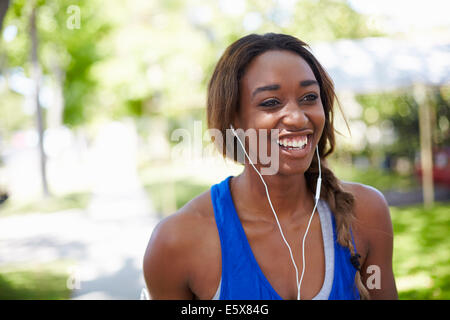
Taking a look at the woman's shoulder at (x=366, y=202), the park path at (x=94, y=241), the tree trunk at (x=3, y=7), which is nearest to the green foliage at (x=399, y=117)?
the park path at (x=94, y=241)

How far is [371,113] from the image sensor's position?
13.7 metres

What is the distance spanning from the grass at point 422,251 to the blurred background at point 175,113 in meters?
0.02

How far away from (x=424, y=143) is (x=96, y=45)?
9.34m

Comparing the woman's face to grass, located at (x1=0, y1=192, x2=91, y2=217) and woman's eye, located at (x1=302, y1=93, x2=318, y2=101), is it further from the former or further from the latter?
grass, located at (x1=0, y1=192, x2=91, y2=217)

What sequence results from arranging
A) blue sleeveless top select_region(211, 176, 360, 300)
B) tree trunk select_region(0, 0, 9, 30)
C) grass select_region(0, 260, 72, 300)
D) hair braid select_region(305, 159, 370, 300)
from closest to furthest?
blue sleeveless top select_region(211, 176, 360, 300) < hair braid select_region(305, 159, 370, 300) < tree trunk select_region(0, 0, 9, 30) < grass select_region(0, 260, 72, 300)

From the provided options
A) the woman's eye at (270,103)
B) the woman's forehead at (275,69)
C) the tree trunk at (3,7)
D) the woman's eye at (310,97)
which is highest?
the tree trunk at (3,7)

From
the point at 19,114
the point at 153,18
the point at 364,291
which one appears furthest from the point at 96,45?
the point at 19,114

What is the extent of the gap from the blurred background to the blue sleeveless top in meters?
0.41

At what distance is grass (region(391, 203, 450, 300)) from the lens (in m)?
3.50

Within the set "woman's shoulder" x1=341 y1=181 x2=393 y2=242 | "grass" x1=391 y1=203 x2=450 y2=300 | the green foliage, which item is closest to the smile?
"woman's shoulder" x1=341 y1=181 x2=393 y2=242

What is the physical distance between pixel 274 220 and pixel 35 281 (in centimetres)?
345

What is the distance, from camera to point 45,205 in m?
9.00

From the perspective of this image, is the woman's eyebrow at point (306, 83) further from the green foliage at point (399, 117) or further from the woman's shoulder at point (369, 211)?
the green foliage at point (399, 117)

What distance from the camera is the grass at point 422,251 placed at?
350cm
